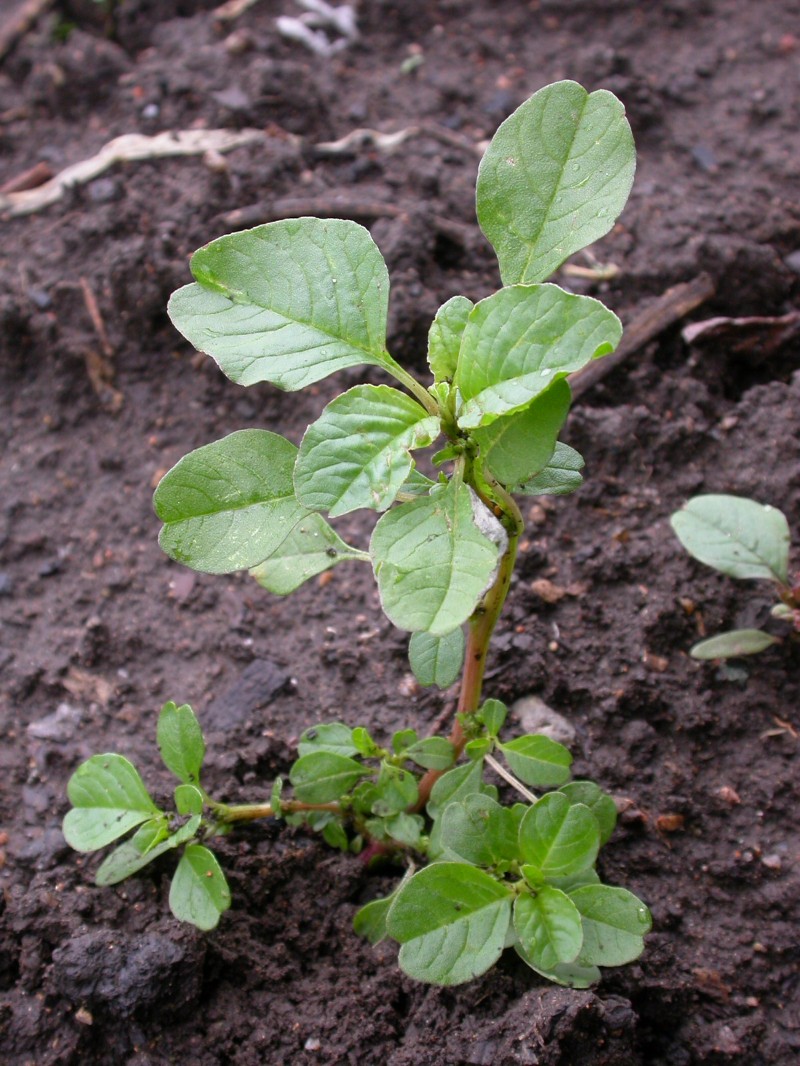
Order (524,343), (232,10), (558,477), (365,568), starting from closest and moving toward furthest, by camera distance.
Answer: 1. (524,343)
2. (558,477)
3. (365,568)
4. (232,10)

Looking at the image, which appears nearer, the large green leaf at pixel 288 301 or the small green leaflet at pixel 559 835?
the large green leaf at pixel 288 301

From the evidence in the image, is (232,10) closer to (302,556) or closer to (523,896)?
(302,556)

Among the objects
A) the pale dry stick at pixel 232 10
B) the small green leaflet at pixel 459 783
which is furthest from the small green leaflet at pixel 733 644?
the pale dry stick at pixel 232 10

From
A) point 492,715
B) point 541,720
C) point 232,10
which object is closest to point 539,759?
point 492,715

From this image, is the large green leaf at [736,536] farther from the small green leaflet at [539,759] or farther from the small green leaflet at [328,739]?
the small green leaflet at [328,739]

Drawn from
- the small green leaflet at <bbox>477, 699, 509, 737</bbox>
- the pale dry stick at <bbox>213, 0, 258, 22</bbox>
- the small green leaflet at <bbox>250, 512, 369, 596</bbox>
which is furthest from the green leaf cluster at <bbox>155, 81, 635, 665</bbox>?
the pale dry stick at <bbox>213, 0, 258, 22</bbox>

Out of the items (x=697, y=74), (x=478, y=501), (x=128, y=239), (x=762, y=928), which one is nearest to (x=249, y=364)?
(x=478, y=501)
